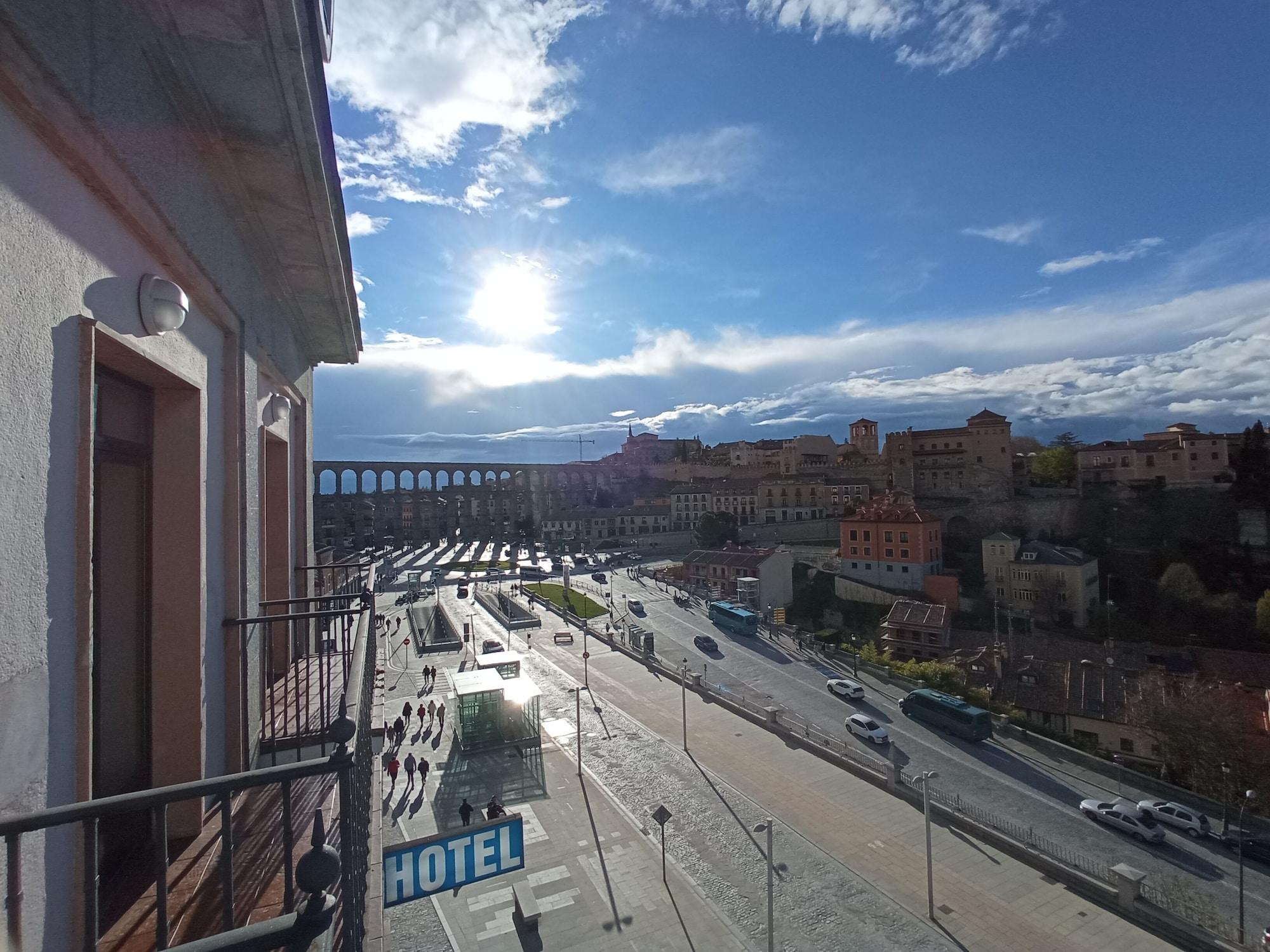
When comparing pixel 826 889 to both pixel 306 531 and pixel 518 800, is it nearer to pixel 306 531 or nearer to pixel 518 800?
pixel 518 800

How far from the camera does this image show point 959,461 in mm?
56469

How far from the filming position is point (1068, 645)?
94.5ft

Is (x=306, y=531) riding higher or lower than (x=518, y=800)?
higher

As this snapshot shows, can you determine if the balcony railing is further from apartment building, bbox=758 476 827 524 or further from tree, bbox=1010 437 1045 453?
tree, bbox=1010 437 1045 453

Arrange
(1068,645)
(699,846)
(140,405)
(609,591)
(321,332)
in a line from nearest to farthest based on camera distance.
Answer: (140,405), (321,332), (699,846), (1068,645), (609,591)

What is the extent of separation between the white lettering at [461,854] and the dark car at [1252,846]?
16.8m

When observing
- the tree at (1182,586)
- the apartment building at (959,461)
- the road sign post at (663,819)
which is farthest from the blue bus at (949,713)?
the apartment building at (959,461)

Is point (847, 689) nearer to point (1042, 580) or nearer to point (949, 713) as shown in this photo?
point (949, 713)

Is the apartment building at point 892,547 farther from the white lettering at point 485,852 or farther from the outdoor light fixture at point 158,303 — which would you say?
the outdoor light fixture at point 158,303

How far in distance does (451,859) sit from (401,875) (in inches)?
29.6

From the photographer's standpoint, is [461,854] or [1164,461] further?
[1164,461]

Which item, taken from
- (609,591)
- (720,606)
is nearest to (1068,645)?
(720,606)

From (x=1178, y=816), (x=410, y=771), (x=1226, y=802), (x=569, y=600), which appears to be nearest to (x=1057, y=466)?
(x=569, y=600)

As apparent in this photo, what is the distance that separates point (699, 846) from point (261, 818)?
35.6ft
